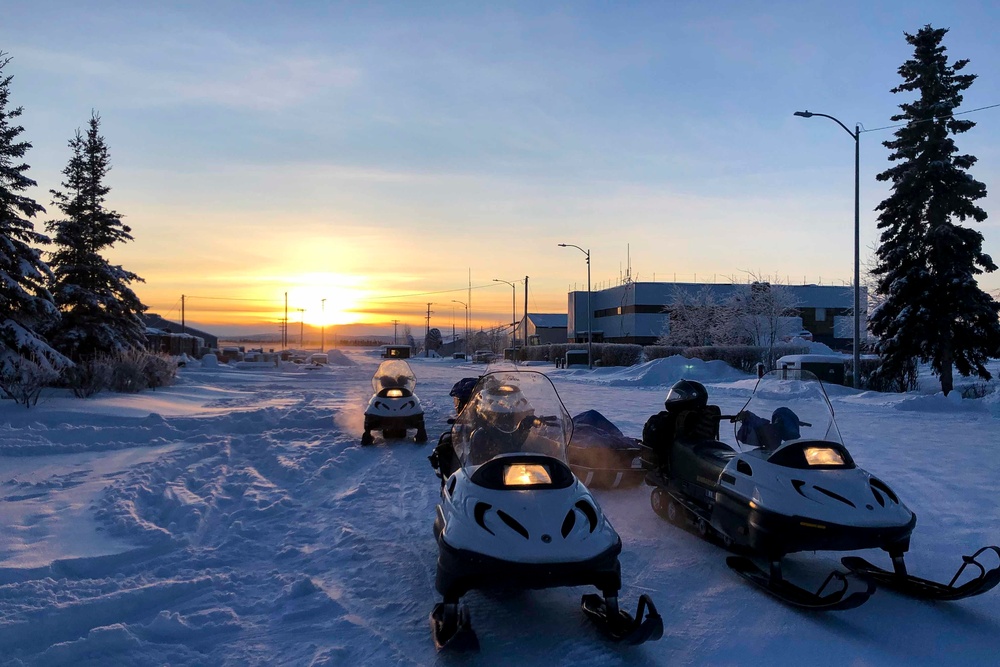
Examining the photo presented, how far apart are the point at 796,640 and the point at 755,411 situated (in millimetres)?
2389

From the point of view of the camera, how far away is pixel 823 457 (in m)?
5.55

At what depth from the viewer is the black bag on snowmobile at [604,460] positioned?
29.9 feet

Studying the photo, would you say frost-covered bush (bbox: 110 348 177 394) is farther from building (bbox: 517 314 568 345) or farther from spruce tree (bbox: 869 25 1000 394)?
building (bbox: 517 314 568 345)

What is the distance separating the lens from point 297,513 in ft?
26.3

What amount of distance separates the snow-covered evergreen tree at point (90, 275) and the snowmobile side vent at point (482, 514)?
78.8ft

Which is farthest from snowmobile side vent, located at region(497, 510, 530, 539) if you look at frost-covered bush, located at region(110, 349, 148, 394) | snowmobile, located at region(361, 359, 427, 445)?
frost-covered bush, located at region(110, 349, 148, 394)

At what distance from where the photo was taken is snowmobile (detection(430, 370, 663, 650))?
173 inches

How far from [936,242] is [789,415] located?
20911mm

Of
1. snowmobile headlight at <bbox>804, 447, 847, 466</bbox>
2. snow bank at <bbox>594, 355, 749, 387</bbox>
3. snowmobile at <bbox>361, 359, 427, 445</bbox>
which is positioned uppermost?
snowmobile headlight at <bbox>804, 447, 847, 466</bbox>

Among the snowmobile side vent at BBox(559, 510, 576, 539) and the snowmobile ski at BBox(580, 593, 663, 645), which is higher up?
the snowmobile side vent at BBox(559, 510, 576, 539)

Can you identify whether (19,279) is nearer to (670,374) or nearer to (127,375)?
(127,375)

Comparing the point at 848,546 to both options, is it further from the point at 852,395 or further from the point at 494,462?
the point at 852,395

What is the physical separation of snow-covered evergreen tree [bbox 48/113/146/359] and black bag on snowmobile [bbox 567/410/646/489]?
21388mm

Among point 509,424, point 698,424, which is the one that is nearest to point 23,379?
point 509,424
